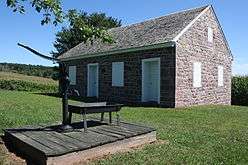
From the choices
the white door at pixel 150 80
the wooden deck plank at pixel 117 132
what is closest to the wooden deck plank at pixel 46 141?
the wooden deck plank at pixel 117 132

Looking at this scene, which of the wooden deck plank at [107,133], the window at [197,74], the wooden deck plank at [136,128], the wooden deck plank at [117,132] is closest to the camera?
the wooden deck plank at [107,133]

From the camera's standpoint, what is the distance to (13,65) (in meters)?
60.2

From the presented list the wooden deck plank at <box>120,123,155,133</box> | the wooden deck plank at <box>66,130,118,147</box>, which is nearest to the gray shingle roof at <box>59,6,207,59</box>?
the wooden deck plank at <box>120,123,155,133</box>

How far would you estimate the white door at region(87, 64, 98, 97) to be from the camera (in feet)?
77.0

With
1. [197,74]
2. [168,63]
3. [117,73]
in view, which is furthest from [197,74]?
[117,73]

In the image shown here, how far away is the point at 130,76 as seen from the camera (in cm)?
1945

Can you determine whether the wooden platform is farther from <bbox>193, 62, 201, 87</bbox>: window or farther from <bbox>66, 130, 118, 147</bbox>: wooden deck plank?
<bbox>193, 62, 201, 87</bbox>: window

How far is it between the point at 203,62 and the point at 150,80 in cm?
319

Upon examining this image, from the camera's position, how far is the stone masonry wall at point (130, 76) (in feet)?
56.6

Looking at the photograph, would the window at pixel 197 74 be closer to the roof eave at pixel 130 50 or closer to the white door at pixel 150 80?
the white door at pixel 150 80

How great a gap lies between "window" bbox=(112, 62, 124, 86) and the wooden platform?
442 inches

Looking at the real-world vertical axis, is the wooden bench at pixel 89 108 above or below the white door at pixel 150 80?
below

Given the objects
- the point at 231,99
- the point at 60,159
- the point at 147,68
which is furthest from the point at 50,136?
the point at 231,99

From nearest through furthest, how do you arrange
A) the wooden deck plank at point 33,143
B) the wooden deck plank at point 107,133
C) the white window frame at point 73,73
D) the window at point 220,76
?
1. the wooden deck plank at point 33,143
2. the wooden deck plank at point 107,133
3. the window at point 220,76
4. the white window frame at point 73,73
